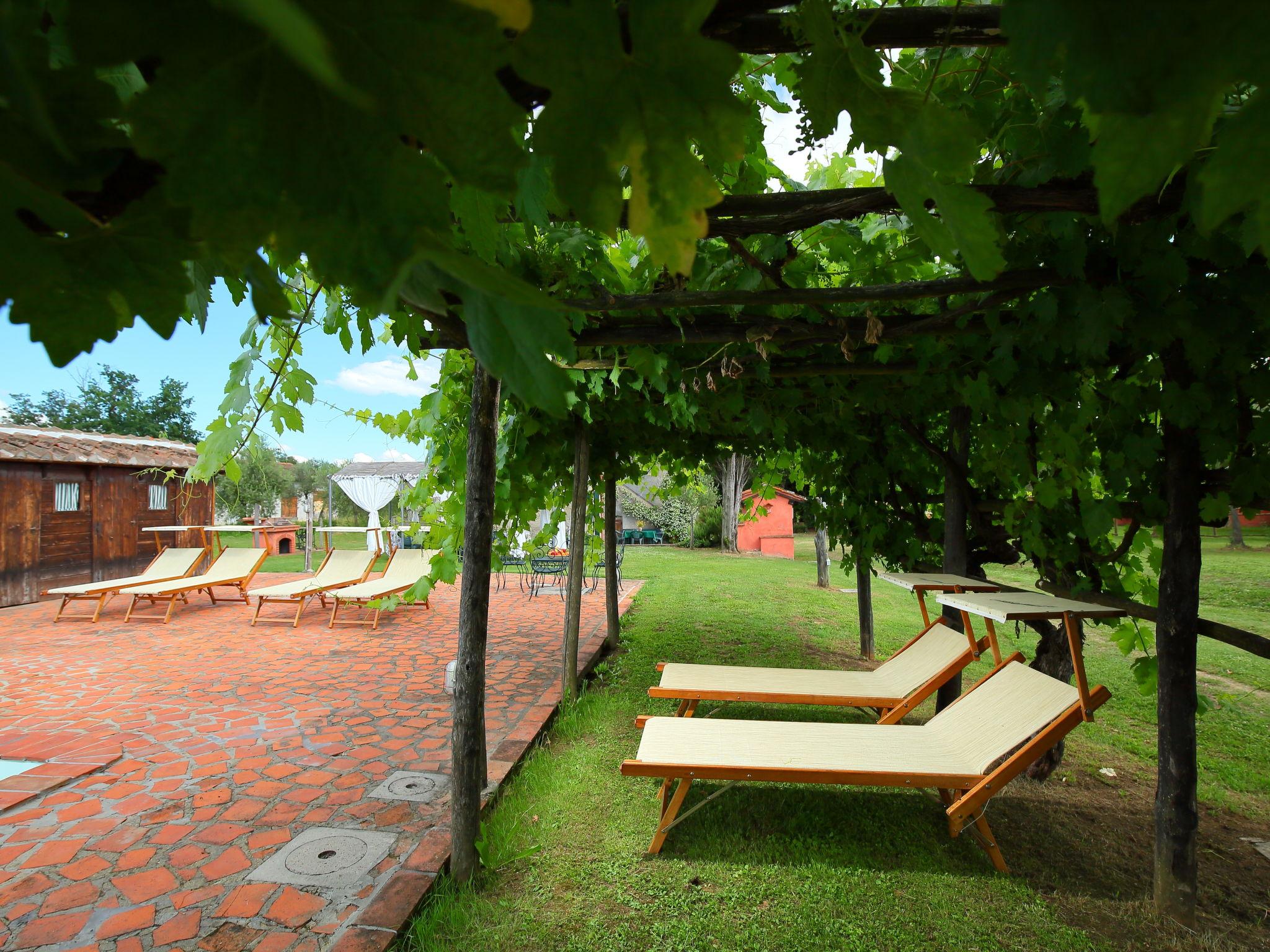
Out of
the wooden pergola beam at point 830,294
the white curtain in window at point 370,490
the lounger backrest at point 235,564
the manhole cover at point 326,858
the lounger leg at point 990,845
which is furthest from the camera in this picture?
the white curtain in window at point 370,490

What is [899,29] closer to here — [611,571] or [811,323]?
[811,323]

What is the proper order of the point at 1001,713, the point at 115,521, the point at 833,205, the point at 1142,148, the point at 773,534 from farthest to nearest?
the point at 773,534 → the point at 115,521 → the point at 1001,713 → the point at 833,205 → the point at 1142,148

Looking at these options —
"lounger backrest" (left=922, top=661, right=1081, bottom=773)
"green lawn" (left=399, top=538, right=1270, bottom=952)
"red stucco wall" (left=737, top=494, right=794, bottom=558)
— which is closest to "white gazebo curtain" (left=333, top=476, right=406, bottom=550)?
"red stucco wall" (left=737, top=494, right=794, bottom=558)

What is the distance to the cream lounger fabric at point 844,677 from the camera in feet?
13.6

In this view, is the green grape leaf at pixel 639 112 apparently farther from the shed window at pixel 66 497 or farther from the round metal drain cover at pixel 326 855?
the shed window at pixel 66 497

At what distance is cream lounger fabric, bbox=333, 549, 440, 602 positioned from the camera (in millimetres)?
7928

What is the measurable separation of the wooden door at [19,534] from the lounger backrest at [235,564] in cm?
290

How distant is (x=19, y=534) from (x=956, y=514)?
42.3ft

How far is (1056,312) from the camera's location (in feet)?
7.26

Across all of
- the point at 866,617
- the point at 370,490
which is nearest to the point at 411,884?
the point at 866,617

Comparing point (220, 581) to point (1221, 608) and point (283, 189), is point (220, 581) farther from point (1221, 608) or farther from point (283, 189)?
point (1221, 608)

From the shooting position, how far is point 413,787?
11.5 feet

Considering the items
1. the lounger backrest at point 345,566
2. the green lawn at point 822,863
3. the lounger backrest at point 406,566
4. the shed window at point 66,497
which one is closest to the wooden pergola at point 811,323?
the green lawn at point 822,863

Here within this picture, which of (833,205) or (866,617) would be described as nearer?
(833,205)
